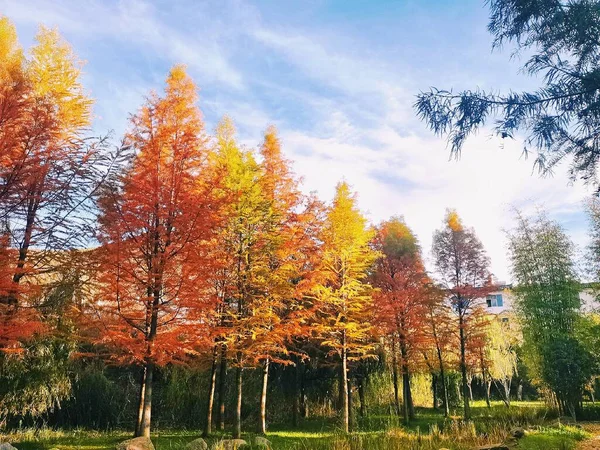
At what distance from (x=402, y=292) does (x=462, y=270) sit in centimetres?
350

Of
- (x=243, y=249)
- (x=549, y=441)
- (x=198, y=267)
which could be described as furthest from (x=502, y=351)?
(x=198, y=267)

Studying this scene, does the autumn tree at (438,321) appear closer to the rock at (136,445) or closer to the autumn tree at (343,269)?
the autumn tree at (343,269)

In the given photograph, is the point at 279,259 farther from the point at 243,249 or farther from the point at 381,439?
the point at 381,439

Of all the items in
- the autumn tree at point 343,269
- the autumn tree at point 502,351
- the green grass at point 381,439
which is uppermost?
the autumn tree at point 343,269

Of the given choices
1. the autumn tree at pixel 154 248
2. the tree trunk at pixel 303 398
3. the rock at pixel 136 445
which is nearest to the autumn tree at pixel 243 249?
the autumn tree at pixel 154 248

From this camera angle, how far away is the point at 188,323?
34.8 ft

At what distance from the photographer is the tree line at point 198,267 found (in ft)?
28.3

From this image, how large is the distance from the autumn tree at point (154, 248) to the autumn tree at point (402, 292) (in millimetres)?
9124

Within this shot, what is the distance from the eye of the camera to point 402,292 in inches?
699

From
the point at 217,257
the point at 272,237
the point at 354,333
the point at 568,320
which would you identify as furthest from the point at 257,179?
the point at 568,320

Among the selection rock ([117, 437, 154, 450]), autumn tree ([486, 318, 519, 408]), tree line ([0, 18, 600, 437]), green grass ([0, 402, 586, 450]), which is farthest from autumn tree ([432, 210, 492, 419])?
rock ([117, 437, 154, 450])

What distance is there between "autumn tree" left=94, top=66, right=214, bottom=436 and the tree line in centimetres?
5

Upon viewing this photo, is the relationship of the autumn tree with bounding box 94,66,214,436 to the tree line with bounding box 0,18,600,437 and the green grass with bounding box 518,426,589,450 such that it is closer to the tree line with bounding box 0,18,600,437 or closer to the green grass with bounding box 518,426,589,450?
the tree line with bounding box 0,18,600,437

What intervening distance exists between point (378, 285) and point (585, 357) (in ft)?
28.2
